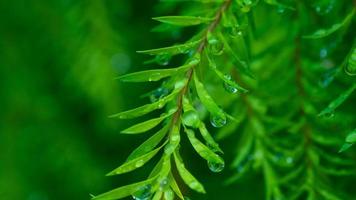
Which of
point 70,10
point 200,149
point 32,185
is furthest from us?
point 32,185

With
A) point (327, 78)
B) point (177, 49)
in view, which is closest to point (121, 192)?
point (177, 49)

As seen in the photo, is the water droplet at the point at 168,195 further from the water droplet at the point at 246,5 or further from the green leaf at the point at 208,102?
the water droplet at the point at 246,5


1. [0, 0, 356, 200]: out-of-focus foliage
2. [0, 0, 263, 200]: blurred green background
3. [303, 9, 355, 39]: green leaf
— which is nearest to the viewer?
[303, 9, 355, 39]: green leaf

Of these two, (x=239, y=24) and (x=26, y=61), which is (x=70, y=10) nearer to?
(x=26, y=61)

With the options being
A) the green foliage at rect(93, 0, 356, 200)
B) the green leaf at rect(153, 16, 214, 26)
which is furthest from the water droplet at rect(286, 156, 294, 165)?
the green leaf at rect(153, 16, 214, 26)

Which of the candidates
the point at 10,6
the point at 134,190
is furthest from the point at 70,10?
the point at 134,190

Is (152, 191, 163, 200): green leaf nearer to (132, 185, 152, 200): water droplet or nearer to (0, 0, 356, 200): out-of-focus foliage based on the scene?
(132, 185, 152, 200): water droplet

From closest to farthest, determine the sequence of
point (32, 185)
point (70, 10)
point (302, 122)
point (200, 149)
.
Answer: point (200, 149) → point (302, 122) → point (70, 10) → point (32, 185)
